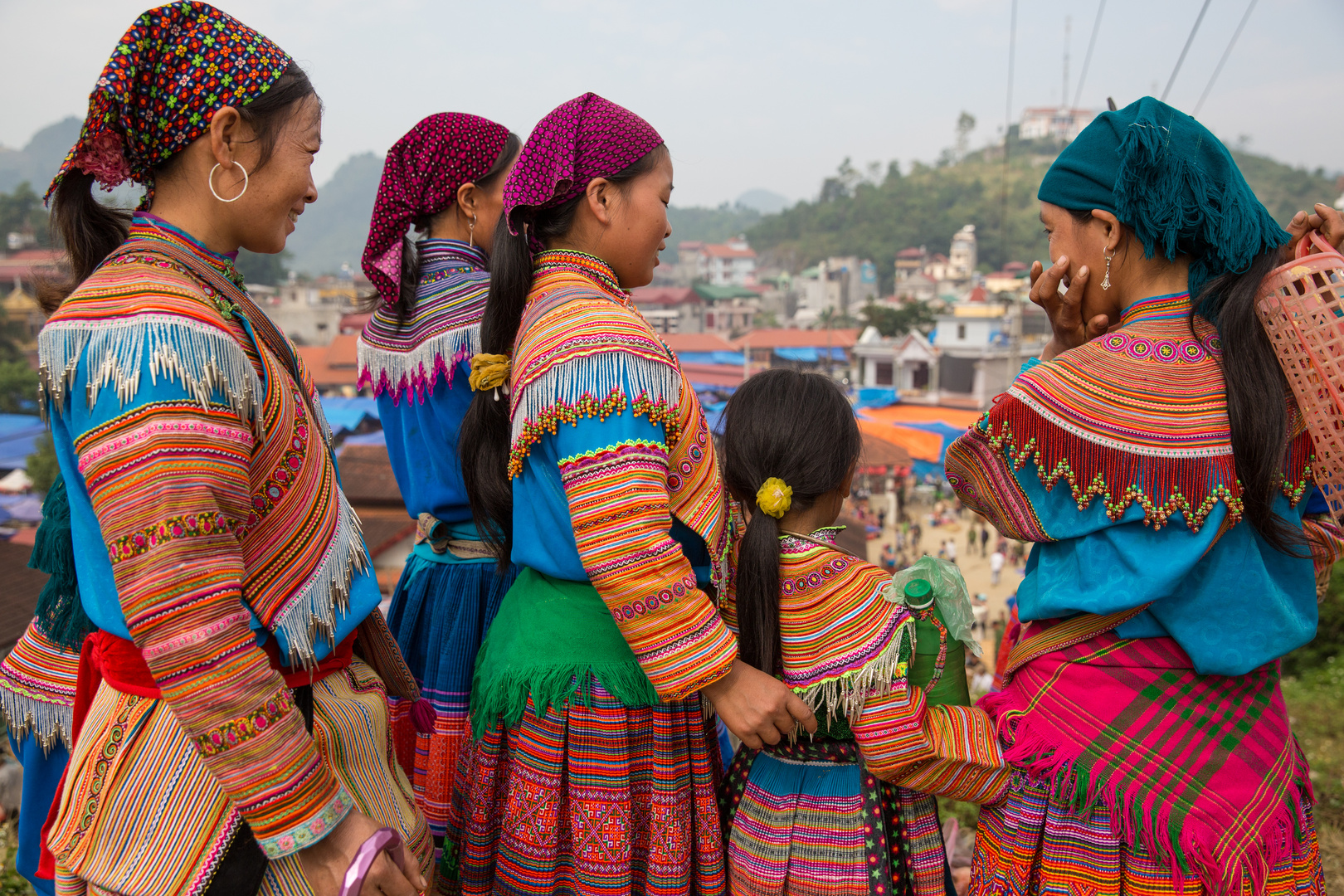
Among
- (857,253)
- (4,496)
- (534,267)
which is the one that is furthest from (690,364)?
(857,253)

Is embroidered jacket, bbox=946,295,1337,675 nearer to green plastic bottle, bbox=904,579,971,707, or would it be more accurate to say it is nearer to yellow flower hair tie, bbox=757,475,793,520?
green plastic bottle, bbox=904,579,971,707

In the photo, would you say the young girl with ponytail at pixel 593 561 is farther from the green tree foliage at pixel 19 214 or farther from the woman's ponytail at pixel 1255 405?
the green tree foliage at pixel 19 214

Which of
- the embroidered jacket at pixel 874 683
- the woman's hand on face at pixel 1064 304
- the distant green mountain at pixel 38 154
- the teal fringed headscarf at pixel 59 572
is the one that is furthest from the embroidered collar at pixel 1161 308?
the distant green mountain at pixel 38 154

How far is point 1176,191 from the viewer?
1.65 metres

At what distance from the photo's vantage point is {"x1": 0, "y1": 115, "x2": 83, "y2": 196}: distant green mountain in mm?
154250

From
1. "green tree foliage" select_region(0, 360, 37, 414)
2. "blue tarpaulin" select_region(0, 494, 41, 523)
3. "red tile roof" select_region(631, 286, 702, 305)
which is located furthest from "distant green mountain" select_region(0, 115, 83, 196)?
"blue tarpaulin" select_region(0, 494, 41, 523)

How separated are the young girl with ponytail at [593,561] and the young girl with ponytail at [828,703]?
4.2 inches

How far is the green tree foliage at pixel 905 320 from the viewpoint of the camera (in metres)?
41.9

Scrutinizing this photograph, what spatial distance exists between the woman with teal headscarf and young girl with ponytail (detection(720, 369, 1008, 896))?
161mm

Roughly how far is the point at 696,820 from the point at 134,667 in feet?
3.61

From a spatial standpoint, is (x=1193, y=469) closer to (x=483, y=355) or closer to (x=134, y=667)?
(x=483, y=355)

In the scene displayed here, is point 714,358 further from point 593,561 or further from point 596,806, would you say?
point 593,561

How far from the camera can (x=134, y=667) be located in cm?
136

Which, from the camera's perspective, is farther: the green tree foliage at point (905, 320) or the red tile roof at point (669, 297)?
the red tile roof at point (669, 297)
